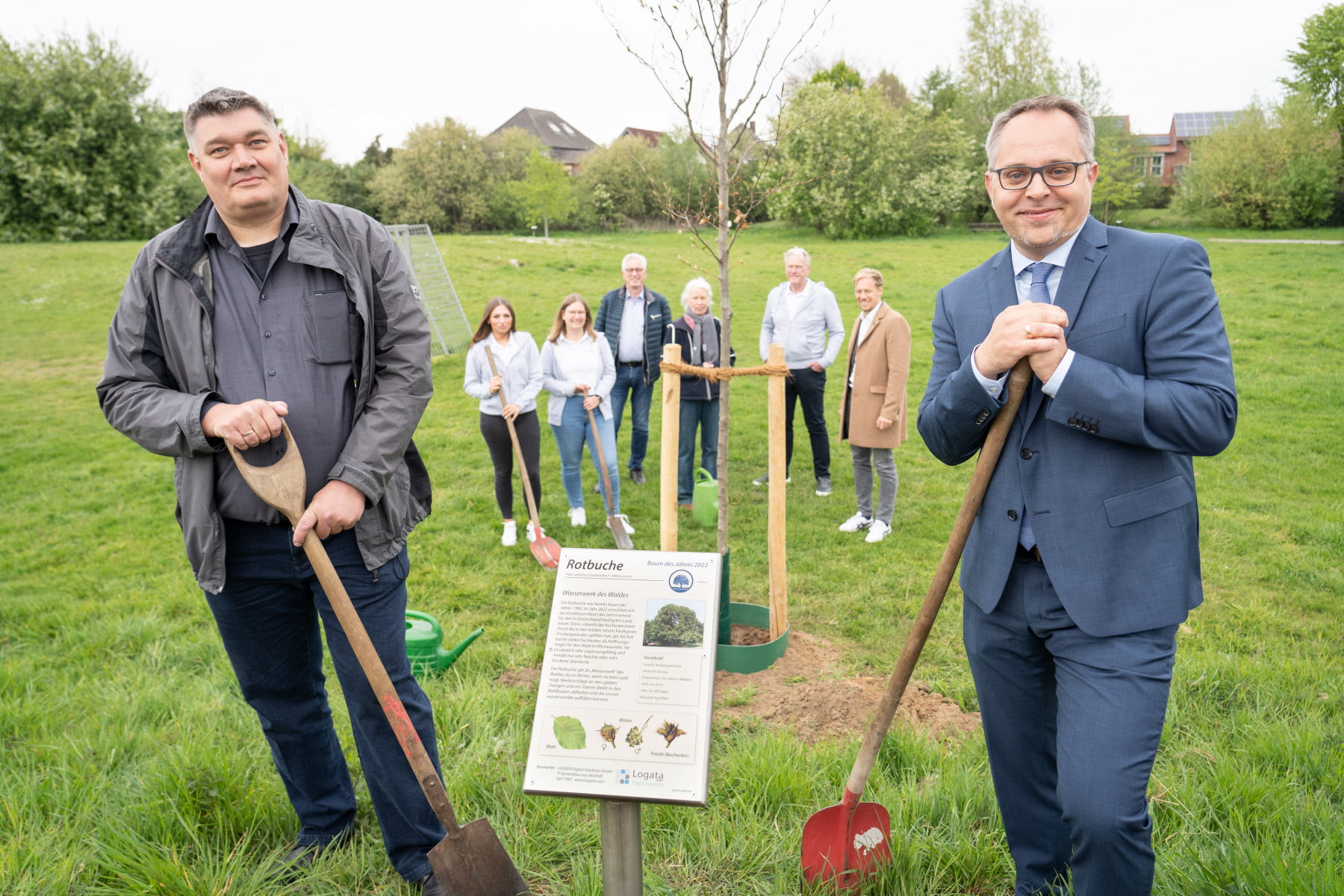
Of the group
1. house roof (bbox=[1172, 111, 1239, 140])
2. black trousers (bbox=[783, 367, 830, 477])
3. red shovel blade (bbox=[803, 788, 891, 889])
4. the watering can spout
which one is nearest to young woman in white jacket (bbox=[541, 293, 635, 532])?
black trousers (bbox=[783, 367, 830, 477])

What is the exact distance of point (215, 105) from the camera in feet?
7.88

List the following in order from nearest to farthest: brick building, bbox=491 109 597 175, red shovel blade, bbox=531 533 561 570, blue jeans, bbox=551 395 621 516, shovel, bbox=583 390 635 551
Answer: red shovel blade, bbox=531 533 561 570, shovel, bbox=583 390 635 551, blue jeans, bbox=551 395 621 516, brick building, bbox=491 109 597 175

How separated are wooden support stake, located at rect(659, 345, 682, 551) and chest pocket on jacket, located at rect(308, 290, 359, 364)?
66.2 inches

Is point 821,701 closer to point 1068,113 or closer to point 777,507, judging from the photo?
point 777,507

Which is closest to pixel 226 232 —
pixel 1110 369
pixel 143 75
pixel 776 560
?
pixel 1110 369

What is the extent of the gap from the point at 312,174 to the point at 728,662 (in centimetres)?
4316

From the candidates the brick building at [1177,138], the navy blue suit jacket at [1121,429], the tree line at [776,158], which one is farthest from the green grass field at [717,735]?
the brick building at [1177,138]

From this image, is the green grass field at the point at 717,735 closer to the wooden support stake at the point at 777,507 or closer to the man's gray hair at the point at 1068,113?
the wooden support stake at the point at 777,507

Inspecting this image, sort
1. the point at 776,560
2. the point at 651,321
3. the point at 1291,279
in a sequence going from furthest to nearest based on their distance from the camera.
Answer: the point at 1291,279, the point at 651,321, the point at 776,560

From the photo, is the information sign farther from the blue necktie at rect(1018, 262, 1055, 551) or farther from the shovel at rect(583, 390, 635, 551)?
the shovel at rect(583, 390, 635, 551)

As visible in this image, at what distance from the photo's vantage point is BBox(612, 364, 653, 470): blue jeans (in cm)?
830

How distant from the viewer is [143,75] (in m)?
30.2

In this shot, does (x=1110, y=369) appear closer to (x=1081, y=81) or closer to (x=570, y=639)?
(x=570, y=639)

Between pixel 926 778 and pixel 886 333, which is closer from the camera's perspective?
pixel 926 778
